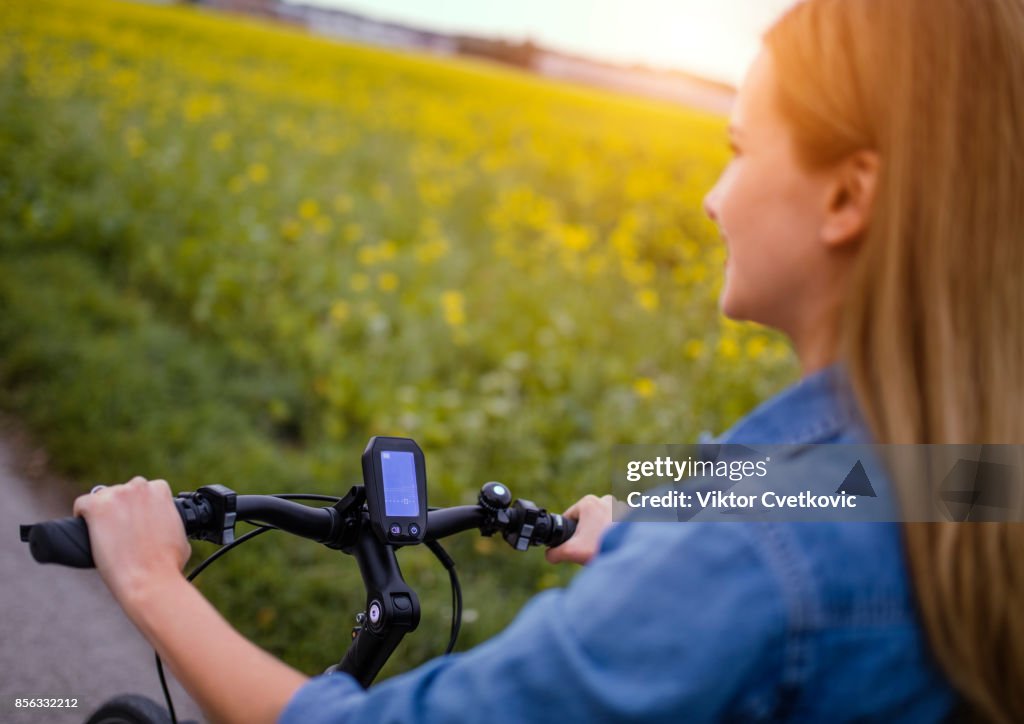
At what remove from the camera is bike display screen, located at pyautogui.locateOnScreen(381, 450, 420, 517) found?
4.78 feet

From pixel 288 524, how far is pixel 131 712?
73 cm

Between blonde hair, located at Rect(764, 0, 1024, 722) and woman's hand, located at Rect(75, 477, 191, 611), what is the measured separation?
795 mm

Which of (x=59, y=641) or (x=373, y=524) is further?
(x=59, y=641)

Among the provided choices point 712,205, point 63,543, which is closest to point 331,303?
point 63,543

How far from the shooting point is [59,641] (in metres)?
3.11

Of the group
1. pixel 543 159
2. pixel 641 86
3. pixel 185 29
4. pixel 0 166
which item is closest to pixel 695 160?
pixel 543 159

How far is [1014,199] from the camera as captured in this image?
984 millimetres

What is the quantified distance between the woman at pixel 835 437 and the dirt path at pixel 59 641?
207 cm

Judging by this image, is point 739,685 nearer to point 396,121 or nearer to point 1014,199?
point 1014,199

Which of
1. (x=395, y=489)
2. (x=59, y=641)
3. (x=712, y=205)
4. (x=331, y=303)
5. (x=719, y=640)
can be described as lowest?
(x=59, y=641)

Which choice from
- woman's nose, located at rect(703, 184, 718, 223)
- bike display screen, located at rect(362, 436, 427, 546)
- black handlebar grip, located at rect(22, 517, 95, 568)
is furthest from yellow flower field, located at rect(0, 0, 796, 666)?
woman's nose, located at rect(703, 184, 718, 223)

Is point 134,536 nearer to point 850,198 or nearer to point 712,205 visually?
point 712,205

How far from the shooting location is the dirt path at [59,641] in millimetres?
2883

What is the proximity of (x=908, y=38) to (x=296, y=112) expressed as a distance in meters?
A: 11.9
